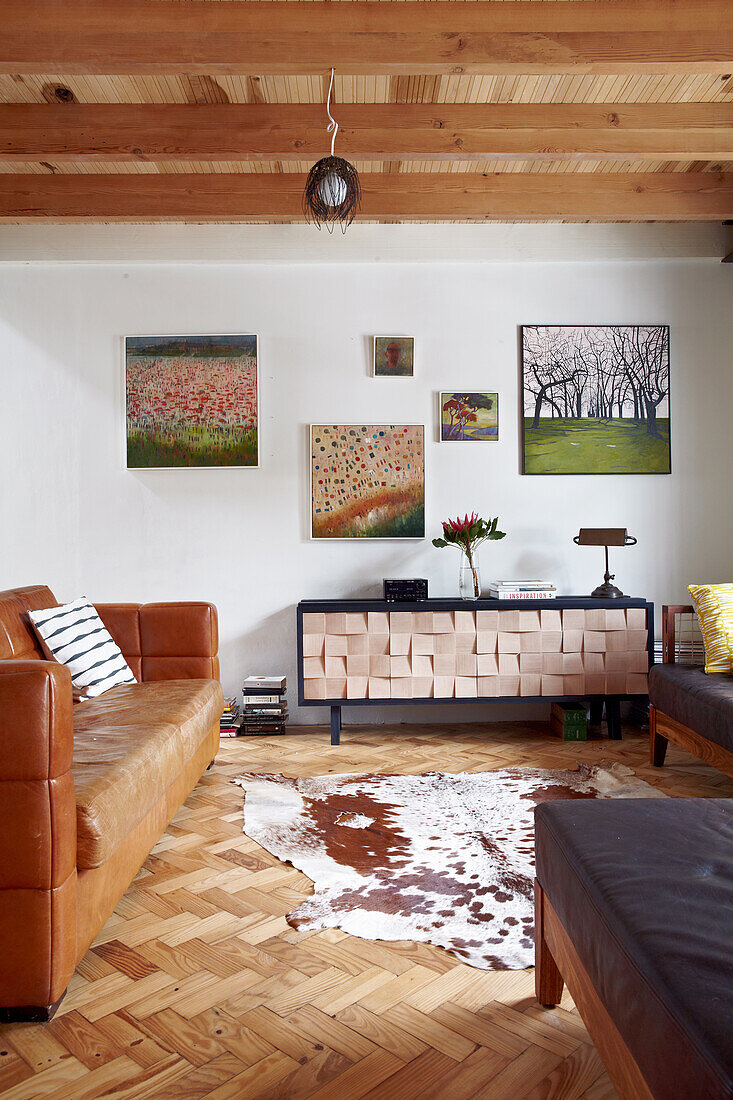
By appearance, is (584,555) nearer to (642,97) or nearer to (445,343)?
(445,343)

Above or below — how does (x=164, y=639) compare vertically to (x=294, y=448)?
below

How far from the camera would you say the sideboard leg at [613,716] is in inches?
165

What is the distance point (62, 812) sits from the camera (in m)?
1.70

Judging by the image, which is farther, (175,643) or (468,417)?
(468,417)

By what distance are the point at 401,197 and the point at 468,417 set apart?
1282mm

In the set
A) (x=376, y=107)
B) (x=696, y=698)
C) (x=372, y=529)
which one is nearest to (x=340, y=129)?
(x=376, y=107)

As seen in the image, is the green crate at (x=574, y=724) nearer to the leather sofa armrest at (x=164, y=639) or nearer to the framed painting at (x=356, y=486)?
the framed painting at (x=356, y=486)

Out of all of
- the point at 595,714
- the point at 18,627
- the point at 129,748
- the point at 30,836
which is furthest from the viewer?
the point at 595,714

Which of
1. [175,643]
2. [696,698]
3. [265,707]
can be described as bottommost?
[265,707]

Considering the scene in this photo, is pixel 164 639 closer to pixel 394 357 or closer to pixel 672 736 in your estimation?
pixel 394 357

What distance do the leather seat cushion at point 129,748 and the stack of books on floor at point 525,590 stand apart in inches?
65.8

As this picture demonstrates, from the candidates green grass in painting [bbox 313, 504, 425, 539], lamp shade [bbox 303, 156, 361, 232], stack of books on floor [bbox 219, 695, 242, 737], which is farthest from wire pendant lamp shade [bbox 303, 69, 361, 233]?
stack of books on floor [bbox 219, 695, 242, 737]

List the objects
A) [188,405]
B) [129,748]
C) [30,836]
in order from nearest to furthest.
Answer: [30,836], [129,748], [188,405]

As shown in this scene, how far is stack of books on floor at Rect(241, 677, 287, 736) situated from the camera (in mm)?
4367
